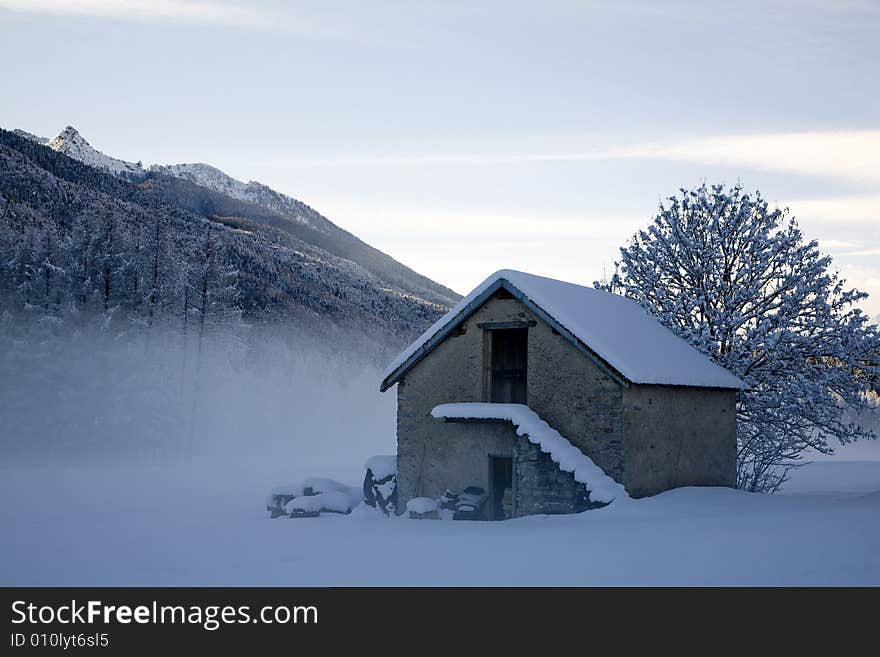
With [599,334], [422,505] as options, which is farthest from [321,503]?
[599,334]

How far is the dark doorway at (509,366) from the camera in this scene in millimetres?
25141

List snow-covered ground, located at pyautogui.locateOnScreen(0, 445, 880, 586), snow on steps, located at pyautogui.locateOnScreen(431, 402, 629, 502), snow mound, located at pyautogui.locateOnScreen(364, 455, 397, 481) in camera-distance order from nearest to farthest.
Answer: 1. snow-covered ground, located at pyautogui.locateOnScreen(0, 445, 880, 586)
2. snow on steps, located at pyautogui.locateOnScreen(431, 402, 629, 502)
3. snow mound, located at pyautogui.locateOnScreen(364, 455, 397, 481)

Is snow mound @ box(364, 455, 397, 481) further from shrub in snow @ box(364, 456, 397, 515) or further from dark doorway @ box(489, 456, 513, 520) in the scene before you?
dark doorway @ box(489, 456, 513, 520)

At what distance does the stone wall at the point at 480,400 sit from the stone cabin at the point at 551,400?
3 cm

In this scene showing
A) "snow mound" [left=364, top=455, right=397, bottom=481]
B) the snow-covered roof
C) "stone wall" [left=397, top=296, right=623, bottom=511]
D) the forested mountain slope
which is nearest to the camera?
"stone wall" [left=397, top=296, right=623, bottom=511]

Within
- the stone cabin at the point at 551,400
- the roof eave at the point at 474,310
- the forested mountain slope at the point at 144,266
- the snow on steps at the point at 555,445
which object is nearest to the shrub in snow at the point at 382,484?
the stone cabin at the point at 551,400

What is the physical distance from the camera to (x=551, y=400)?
22641 mm

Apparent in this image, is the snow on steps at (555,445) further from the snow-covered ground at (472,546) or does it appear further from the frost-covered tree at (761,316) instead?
the frost-covered tree at (761,316)

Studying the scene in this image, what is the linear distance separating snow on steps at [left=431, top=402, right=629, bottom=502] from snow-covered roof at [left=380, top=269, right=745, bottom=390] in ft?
6.49

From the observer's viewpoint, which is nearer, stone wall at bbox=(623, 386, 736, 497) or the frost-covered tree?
stone wall at bbox=(623, 386, 736, 497)

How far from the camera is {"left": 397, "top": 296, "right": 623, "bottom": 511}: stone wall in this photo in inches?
861

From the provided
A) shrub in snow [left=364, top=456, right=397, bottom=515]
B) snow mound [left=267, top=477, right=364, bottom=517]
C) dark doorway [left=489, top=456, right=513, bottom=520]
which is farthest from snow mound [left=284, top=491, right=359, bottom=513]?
dark doorway [left=489, top=456, right=513, bottom=520]
